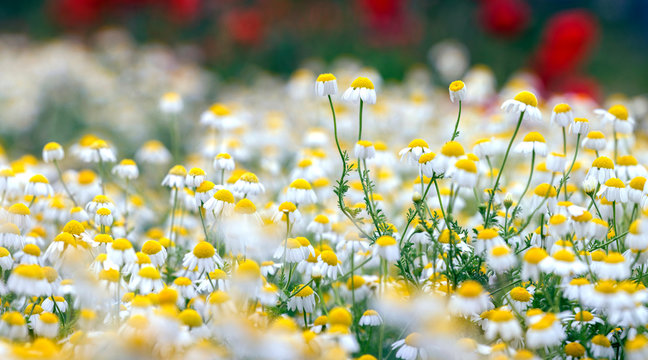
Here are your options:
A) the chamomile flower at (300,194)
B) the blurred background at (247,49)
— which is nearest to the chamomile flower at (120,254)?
the chamomile flower at (300,194)

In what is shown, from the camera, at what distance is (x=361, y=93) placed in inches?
82.5

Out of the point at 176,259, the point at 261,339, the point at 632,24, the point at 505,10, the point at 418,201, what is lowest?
the point at 261,339

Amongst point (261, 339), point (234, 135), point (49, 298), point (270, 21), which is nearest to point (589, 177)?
point (261, 339)

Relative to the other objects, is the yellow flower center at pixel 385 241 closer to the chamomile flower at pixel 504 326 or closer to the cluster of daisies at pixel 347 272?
the cluster of daisies at pixel 347 272

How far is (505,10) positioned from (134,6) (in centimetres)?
422

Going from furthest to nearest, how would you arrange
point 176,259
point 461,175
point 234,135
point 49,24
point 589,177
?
point 49,24 → point 234,135 → point 176,259 → point 589,177 → point 461,175

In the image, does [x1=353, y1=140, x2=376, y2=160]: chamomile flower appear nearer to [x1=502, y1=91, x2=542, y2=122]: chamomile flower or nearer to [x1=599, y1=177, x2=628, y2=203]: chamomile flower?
[x1=502, y1=91, x2=542, y2=122]: chamomile flower

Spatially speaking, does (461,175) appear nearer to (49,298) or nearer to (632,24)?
(49,298)

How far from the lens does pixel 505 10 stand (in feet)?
22.3

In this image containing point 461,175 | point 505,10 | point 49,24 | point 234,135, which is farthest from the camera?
point 49,24

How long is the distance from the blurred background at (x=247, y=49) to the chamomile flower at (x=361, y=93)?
3.38m

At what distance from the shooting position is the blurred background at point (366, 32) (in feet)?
22.3

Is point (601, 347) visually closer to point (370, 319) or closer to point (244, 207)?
point (370, 319)

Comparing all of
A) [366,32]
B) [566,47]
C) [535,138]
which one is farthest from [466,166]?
[366,32]
